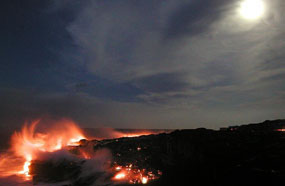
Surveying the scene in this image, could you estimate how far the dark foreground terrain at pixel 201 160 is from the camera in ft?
66.6

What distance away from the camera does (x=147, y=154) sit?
31.8 m

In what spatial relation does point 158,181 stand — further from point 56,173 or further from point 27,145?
point 27,145

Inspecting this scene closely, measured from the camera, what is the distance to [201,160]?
87.1ft

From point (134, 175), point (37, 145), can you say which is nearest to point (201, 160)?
point (134, 175)

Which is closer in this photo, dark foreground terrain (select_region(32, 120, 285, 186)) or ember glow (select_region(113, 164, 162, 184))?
dark foreground terrain (select_region(32, 120, 285, 186))

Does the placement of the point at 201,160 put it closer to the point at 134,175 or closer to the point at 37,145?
the point at 134,175

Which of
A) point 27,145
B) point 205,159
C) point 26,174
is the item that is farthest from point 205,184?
point 27,145

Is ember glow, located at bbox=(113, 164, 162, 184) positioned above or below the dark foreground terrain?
below

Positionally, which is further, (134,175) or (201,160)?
(201,160)

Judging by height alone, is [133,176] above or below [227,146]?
below

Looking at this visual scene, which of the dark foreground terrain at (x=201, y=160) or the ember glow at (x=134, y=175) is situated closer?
the dark foreground terrain at (x=201, y=160)

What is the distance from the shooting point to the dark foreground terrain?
2031 cm

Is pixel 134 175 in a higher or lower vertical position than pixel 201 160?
lower

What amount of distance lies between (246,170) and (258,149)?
6.11 meters
